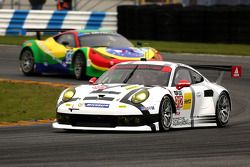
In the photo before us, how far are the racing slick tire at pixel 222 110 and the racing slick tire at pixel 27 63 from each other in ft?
31.3

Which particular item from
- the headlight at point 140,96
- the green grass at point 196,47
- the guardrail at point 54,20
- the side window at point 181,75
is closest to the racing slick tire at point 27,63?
the green grass at point 196,47

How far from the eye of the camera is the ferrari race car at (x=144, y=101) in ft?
41.6

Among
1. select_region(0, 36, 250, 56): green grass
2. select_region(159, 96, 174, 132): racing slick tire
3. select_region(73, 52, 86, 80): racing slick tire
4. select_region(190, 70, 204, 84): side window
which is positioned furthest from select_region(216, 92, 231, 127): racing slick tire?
select_region(0, 36, 250, 56): green grass

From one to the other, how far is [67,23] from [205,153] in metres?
25.7

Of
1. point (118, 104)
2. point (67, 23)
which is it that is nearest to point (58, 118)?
point (118, 104)

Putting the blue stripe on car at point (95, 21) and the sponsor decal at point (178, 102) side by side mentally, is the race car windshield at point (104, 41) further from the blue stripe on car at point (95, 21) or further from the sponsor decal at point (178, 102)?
the blue stripe on car at point (95, 21)

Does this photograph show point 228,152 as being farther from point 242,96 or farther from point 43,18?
point 43,18

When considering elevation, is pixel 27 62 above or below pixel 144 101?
below

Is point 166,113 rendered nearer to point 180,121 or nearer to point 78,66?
point 180,121

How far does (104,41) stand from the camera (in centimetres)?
2230

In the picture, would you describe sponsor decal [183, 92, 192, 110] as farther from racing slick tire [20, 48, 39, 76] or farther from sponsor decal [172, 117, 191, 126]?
racing slick tire [20, 48, 39, 76]

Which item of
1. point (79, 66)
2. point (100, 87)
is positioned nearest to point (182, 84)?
point (100, 87)

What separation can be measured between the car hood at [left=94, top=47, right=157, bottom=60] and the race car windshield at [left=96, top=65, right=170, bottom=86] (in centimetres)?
706

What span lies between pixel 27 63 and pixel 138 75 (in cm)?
1017
